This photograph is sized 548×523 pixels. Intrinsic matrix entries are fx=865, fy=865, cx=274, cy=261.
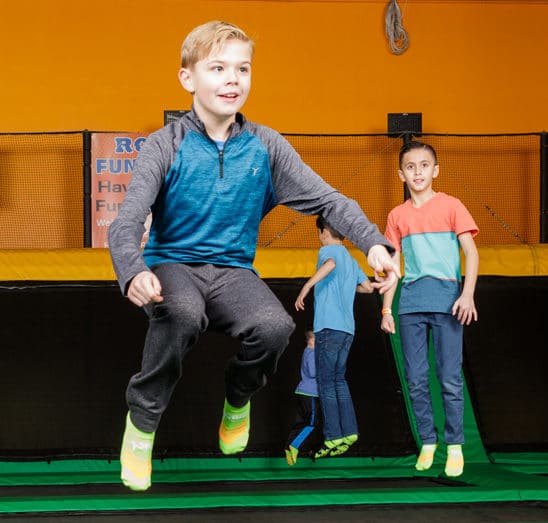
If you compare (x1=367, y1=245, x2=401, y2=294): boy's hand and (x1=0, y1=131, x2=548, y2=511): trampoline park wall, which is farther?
(x1=0, y1=131, x2=548, y2=511): trampoline park wall

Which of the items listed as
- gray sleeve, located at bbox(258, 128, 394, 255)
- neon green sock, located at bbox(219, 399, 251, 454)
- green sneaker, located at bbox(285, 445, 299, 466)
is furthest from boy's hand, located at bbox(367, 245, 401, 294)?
green sneaker, located at bbox(285, 445, 299, 466)

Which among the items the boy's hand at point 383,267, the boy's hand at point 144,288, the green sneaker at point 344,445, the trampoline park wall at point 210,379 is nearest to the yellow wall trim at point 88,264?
the trampoline park wall at point 210,379

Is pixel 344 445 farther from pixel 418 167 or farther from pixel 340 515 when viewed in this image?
pixel 418 167

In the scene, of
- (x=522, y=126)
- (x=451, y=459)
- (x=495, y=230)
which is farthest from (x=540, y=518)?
(x=522, y=126)

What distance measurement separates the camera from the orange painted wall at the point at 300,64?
7336 mm

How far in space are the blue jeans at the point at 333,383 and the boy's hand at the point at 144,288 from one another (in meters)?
1.95

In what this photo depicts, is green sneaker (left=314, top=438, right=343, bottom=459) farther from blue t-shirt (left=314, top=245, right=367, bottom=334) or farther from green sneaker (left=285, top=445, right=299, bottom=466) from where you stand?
blue t-shirt (left=314, top=245, right=367, bottom=334)

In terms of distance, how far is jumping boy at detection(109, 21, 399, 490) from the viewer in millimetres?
2164

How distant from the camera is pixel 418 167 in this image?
127 inches

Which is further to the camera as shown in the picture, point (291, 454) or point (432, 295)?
point (291, 454)

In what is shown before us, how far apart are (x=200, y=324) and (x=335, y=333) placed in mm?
1691

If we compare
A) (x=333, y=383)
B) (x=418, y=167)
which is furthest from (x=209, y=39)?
(x=333, y=383)

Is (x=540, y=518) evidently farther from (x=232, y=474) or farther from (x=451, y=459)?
(x=232, y=474)

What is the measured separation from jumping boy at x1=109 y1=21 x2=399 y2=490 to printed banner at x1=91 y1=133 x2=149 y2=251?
4216mm
